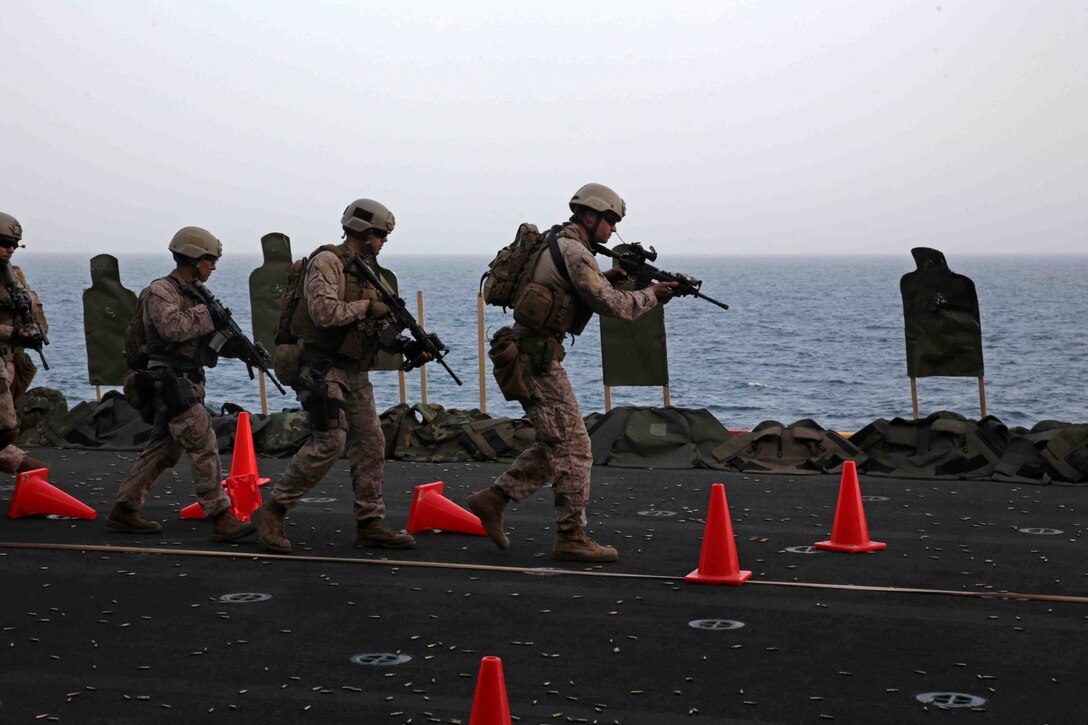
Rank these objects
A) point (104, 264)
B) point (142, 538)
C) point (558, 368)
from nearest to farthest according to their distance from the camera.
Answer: point (558, 368)
point (142, 538)
point (104, 264)

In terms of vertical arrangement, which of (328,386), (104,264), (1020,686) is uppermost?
(104,264)

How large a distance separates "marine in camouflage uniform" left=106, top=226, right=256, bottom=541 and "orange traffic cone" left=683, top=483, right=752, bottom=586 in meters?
2.82

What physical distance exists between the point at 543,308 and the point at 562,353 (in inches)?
12.9

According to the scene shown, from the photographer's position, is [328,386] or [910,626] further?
[328,386]

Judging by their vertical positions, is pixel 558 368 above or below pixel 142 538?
above

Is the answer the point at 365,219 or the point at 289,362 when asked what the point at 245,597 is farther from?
the point at 365,219

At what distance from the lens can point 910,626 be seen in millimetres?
6203

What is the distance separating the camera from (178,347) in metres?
8.36

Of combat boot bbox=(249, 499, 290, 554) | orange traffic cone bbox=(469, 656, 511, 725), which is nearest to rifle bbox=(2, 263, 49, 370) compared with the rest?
combat boot bbox=(249, 499, 290, 554)

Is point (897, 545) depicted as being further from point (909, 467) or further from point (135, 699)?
point (135, 699)

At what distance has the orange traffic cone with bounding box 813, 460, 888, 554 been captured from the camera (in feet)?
25.8

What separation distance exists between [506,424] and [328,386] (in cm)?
435

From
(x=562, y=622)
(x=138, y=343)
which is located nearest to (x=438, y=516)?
(x=138, y=343)

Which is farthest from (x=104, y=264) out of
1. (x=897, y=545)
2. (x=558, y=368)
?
(x=897, y=545)
